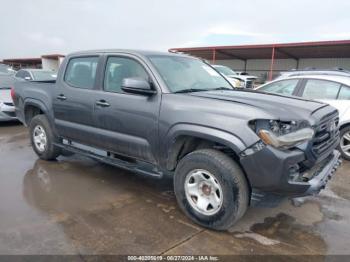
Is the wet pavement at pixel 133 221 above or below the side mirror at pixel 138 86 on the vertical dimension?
below

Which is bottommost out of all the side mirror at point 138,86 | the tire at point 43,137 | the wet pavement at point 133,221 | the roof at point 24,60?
the wet pavement at point 133,221

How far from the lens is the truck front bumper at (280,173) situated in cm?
291

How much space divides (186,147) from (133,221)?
0.99m

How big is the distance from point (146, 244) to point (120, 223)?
20.0 inches

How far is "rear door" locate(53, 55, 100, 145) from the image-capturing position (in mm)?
4508

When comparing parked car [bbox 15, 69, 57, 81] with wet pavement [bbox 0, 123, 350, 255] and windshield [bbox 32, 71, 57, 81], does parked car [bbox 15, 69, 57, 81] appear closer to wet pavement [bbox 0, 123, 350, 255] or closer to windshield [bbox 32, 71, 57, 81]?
windshield [bbox 32, 71, 57, 81]

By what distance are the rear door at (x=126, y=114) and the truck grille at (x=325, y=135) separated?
1664 millimetres

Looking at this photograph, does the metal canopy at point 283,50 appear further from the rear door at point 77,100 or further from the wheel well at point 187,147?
the wheel well at point 187,147

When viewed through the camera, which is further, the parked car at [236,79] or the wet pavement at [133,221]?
the parked car at [236,79]

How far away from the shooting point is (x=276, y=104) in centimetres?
332

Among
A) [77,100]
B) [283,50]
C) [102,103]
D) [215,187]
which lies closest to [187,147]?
[215,187]

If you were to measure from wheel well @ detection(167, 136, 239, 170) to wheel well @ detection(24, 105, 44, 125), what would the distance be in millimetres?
3241

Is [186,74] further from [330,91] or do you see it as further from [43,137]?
[330,91]

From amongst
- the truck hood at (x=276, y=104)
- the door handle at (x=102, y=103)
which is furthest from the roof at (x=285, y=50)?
the door handle at (x=102, y=103)
